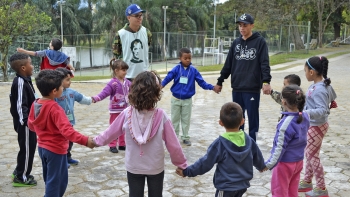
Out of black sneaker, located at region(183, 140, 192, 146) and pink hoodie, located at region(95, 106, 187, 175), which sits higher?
pink hoodie, located at region(95, 106, 187, 175)

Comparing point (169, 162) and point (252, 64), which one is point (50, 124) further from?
point (252, 64)

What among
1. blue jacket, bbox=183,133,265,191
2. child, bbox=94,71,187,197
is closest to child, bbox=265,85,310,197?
blue jacket, bbox=183,133,265,191

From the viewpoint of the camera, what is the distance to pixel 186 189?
168 inches

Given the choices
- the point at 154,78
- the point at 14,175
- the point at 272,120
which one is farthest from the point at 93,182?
the point at 272,120

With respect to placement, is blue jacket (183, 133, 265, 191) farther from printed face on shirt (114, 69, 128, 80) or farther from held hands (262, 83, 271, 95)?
printed face on shirt (114, 69, 128, 80)

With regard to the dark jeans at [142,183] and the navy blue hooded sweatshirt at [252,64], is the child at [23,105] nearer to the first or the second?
the dark jeans at [142,183]

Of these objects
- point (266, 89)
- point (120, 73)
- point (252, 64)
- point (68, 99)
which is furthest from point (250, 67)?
point (68, 99)

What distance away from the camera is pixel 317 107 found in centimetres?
370

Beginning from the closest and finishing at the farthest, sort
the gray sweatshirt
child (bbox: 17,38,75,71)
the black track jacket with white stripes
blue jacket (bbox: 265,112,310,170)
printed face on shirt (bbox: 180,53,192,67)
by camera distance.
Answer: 1. blue jacket (bbox: 265,112,310,170)
2. the gray sweatshirt
3. the black track jacket with white stripes
4. printed face on shirt (bbox: 180,53,192,67)
5. child (bbox: 17,38,75,71)

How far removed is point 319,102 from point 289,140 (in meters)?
0.67

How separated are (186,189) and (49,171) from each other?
1.54 m

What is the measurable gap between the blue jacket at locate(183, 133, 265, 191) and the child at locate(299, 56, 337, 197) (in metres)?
1.09

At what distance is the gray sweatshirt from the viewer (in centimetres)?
364

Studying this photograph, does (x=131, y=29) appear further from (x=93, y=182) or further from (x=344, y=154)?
(x=344, y=154)
